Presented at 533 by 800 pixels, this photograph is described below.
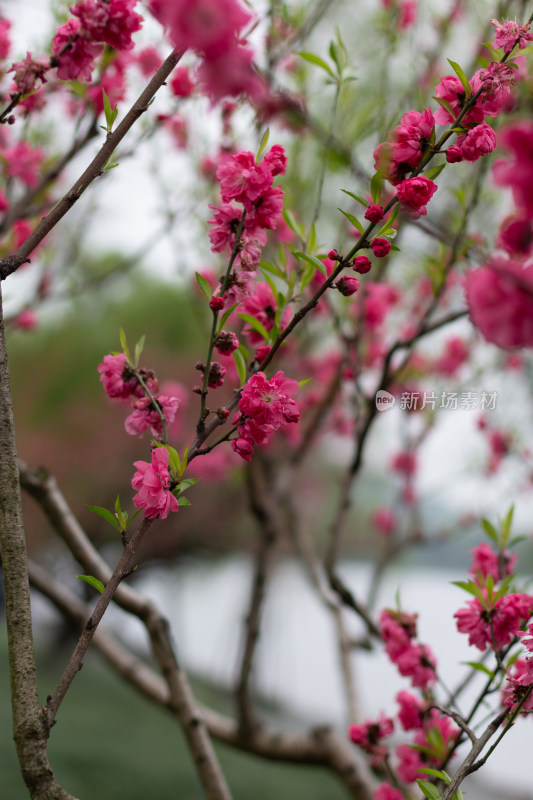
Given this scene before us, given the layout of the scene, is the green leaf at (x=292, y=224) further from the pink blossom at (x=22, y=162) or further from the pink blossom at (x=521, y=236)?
the pink blossom at (x=22, y=162)

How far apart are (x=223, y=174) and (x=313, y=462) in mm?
2990

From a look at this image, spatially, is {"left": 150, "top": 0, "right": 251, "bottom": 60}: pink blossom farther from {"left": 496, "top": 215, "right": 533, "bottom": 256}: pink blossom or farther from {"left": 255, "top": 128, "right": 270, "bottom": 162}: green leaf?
{"left": 255, "top": 128, "right": 270, "bottom": 162}: green leaf

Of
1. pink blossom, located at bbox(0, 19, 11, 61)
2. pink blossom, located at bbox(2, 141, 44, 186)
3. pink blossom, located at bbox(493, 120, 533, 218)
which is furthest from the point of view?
pink blossom, located at bbox(2, 141, 44, 186)

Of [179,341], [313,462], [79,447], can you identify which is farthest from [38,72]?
[179,341]

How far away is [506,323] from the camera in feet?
0.85

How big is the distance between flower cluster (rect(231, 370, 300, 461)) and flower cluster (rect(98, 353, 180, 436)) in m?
0.07

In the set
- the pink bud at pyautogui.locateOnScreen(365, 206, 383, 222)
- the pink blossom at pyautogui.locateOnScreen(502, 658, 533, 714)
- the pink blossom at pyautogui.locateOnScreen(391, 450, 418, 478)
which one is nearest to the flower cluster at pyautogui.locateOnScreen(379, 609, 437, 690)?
the pink blossom at pyautogui.locateOnScreen(502, 658, 533, 714)

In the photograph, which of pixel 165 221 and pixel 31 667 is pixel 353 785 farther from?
pixel 165 221

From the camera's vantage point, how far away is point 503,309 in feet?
0.86

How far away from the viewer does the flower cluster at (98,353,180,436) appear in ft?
1.70

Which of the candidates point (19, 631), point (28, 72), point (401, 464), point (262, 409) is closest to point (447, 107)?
point (262, 409)

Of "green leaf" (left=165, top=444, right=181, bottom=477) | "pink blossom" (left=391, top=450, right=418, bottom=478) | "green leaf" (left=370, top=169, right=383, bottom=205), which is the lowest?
"green leaf" (left=165, top=444, right=181, bottom=477)

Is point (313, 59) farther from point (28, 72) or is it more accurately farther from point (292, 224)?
point (28, 72)

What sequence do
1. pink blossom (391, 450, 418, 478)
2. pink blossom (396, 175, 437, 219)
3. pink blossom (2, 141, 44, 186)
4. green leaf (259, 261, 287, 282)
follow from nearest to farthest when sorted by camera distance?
1. pink blossom (396, 175, 437, 219)
2. green leaf (259, 261, 287, 282)
3. pink blossom (2, 141, 44, 186)
4. pink blossom (391, 450, 418, 478)
